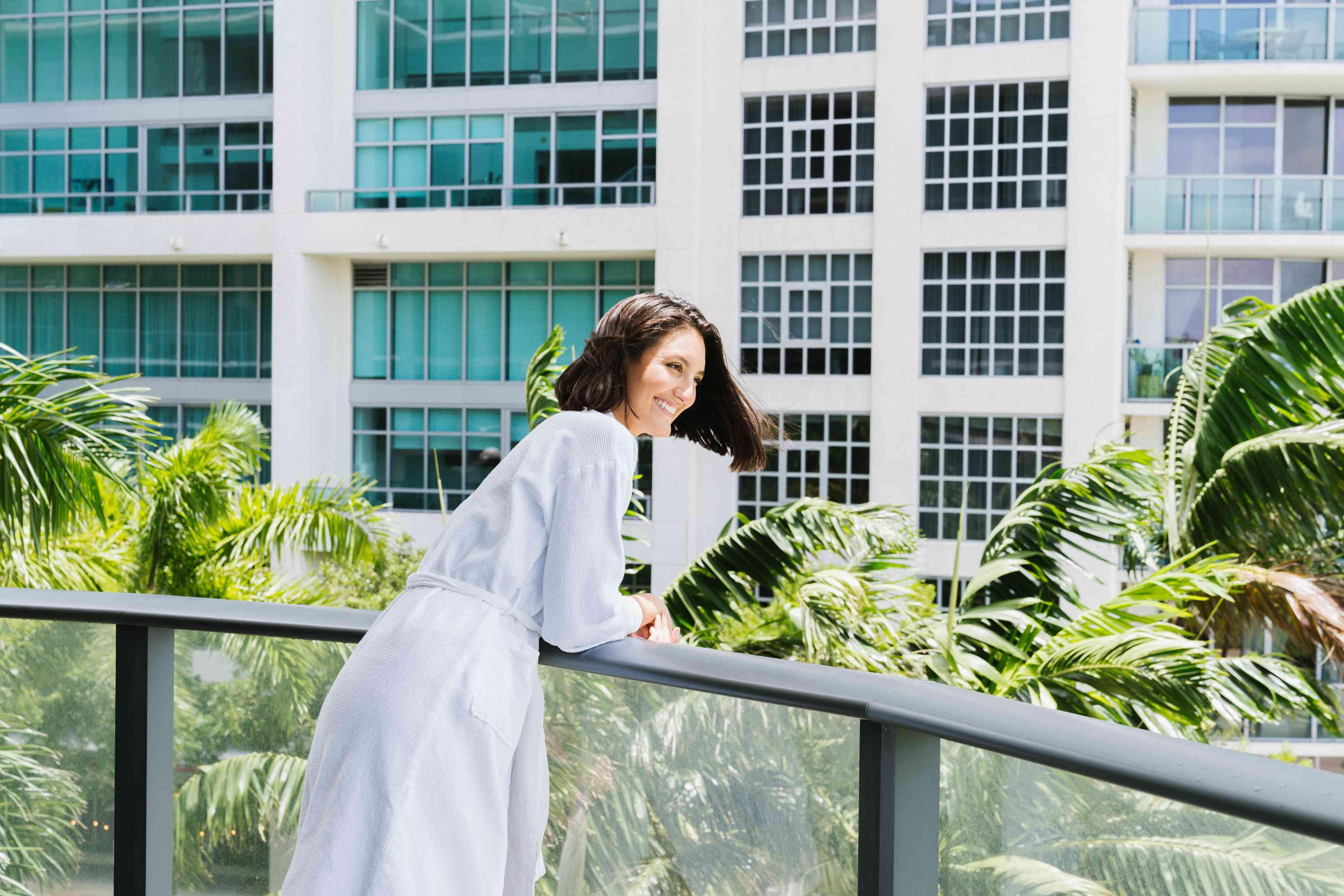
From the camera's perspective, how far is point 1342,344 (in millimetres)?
6430

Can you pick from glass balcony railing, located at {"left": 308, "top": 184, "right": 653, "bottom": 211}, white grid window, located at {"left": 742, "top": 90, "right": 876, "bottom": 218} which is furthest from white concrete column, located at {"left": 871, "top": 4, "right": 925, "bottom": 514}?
glass balcony railing, located at {"left": 308, "top": 184, "right": 653, "bottom": 211}

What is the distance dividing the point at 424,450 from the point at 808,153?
8488 mm

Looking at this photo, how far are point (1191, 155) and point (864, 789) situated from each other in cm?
2032

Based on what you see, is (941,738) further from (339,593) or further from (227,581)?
Result: (339,593)


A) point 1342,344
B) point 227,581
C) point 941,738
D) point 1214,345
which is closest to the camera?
point 941,738

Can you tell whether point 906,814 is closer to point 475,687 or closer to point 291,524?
point 475,687

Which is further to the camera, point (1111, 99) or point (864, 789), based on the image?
point (1111, 99)

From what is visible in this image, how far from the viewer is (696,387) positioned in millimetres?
2123

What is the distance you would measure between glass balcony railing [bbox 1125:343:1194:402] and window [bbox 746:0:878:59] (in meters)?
6.36

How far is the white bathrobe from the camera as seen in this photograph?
4.98 feet

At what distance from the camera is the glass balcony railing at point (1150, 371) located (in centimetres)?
1888

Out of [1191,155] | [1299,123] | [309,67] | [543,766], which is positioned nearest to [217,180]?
[309,67]

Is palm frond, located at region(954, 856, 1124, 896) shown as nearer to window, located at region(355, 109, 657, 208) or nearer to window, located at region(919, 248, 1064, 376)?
window, located at region(919, 248, 1064, 376)

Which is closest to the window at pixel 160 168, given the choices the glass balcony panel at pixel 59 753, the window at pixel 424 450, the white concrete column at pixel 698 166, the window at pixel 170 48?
the window at pixel 170 48
